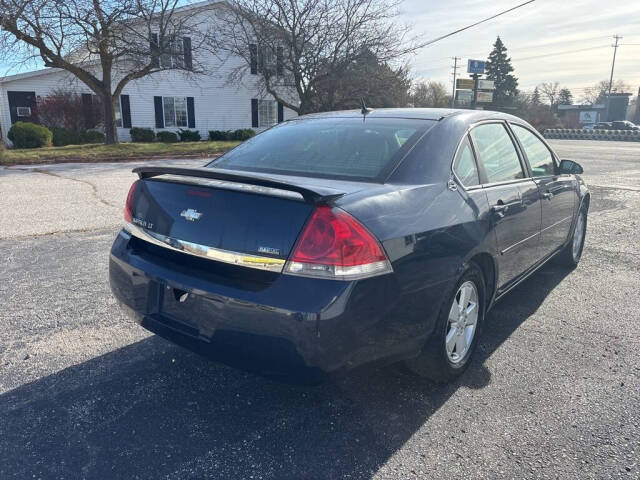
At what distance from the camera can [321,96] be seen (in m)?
25.5

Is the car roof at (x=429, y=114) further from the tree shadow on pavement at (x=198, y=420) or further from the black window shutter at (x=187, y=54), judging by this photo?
the black window shutter at (x=187, y=54)

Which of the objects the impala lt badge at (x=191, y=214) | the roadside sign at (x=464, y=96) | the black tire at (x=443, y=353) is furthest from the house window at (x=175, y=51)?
the roadside sign at (x=464, y=96)

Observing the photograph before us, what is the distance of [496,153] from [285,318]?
2.11m

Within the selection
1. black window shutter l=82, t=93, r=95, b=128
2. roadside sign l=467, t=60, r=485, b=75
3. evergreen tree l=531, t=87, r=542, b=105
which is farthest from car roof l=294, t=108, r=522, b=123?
evergreen tree l=531, t=87, r=542, b=105

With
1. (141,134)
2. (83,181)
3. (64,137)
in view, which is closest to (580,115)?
(141,134)

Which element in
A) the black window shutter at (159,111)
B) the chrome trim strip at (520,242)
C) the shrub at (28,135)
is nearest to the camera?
the chrome trim strip at (520,242)

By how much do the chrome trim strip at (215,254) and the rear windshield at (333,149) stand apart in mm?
758

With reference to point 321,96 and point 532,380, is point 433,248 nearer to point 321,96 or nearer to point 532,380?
point 532,380

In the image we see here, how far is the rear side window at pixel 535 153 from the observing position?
150 inches

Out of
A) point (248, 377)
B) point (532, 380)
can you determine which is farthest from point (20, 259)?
point (532, 380)

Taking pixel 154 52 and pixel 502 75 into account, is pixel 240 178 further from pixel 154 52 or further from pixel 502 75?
pixel 502 75

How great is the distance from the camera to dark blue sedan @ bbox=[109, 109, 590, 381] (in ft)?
6.73

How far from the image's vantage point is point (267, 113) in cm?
A: 2930

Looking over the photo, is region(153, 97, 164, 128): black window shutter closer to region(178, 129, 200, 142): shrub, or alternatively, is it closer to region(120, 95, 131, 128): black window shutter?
region(178, 129, 200, 142): shrub
